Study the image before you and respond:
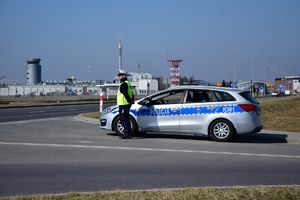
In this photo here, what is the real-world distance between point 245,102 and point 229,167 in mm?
4314

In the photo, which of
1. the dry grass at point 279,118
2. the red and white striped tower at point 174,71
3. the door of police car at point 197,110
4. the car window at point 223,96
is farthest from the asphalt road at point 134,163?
the red and white striped tower at point 174,71

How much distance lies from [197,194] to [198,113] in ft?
22.9

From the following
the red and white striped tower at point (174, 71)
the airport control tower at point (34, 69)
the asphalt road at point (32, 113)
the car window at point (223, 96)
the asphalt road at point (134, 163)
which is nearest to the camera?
the asphalt road at point (134, 163)

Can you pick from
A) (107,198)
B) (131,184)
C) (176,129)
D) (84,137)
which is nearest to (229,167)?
(131,184)

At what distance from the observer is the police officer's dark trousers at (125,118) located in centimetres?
1330

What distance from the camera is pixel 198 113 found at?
13344mm

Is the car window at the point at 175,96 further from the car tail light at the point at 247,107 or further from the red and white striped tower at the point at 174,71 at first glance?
the red and white striped tower at the point at 174,71

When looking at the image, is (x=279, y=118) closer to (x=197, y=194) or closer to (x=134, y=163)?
(x=134, y=163)

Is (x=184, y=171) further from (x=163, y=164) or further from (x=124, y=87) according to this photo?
(x=124, y=87)

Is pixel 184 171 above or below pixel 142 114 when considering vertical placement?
below

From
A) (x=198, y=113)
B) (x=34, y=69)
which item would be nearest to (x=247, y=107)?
A: (x=198, y=113)

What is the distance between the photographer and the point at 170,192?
260 inches

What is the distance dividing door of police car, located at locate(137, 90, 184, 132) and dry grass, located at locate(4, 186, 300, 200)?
Result: 22.1 feet

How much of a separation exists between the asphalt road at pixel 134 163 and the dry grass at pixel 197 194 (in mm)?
592
